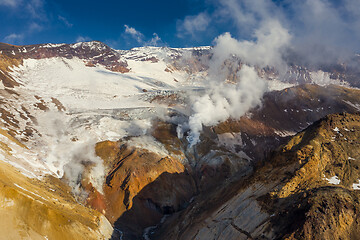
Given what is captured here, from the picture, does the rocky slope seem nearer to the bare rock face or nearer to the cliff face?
the cliff face

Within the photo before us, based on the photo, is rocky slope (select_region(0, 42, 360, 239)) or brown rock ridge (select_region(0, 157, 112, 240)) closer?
brown rock ridge (select_region(0, 157, 112, 240))

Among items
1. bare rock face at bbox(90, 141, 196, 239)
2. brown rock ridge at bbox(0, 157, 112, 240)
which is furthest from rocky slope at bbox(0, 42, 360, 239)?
bare rock face at bbox(90, 141, 196, 239)

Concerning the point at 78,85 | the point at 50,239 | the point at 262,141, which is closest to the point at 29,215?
the point at 50,239

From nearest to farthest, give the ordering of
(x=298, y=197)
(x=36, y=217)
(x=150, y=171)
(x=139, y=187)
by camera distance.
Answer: (x=298, y=197)
(x=36, y=217)
(x=139, y=187)
(x=150, y=171)

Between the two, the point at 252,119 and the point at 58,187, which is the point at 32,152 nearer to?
the point at 58,187

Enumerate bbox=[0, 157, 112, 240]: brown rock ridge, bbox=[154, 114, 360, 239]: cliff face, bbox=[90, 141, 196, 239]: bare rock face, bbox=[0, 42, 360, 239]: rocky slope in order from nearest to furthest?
bbox=[154, 114, 360, 239]: cliff face
bbox=[0, 157, 112, 240]: brown rock ridge
bbox=[0, 42, 360, 239]: rocky slope
bbox=[90, 141, 196, 239]: bare rock face

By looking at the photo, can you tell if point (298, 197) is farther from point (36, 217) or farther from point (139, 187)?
point (139, 187)

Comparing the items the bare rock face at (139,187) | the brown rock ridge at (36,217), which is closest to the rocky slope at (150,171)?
the brown rock ridge at (36,217)

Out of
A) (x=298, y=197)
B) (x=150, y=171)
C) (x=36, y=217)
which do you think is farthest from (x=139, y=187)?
(x=298, y=197)
